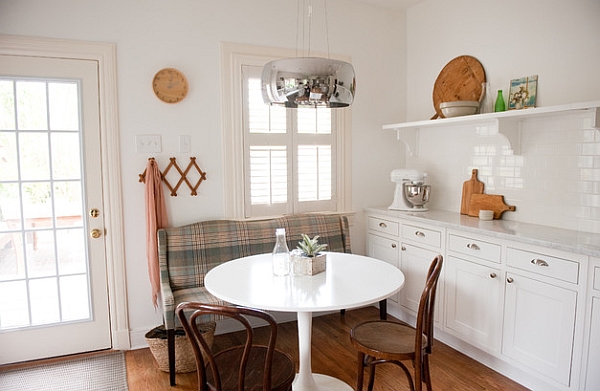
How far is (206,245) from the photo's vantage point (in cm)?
308

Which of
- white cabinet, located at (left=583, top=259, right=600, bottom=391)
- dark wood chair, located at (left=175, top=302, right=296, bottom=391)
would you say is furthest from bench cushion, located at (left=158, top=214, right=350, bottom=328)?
white cabinet, located at (left=583, top=259, right=600, bottom=391)

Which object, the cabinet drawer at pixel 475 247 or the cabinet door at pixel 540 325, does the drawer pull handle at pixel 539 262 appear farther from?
the cabinet drawer at pixel 475 247

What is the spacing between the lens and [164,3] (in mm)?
3016

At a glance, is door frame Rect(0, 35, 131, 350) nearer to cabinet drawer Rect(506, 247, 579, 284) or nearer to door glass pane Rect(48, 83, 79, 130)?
door glass pane Rect(48, 83, 79, 130)

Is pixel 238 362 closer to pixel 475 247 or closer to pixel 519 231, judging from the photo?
pixel 475 247

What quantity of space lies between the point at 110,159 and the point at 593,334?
303 centimetres

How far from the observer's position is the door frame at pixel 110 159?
277 centimetres

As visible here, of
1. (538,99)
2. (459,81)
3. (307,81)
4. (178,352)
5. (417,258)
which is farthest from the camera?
(459,81)

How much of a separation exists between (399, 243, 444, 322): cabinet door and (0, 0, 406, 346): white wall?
1501mm

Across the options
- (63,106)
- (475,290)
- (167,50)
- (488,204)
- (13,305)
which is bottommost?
(13,305)

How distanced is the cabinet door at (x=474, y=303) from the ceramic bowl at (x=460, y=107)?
1.08 meters

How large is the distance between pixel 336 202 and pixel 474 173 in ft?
3.75

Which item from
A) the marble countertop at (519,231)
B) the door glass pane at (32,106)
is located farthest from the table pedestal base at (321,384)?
the door glass pane at (32,106)

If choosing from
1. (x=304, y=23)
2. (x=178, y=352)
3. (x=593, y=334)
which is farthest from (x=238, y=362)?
(x=304, y=23)
